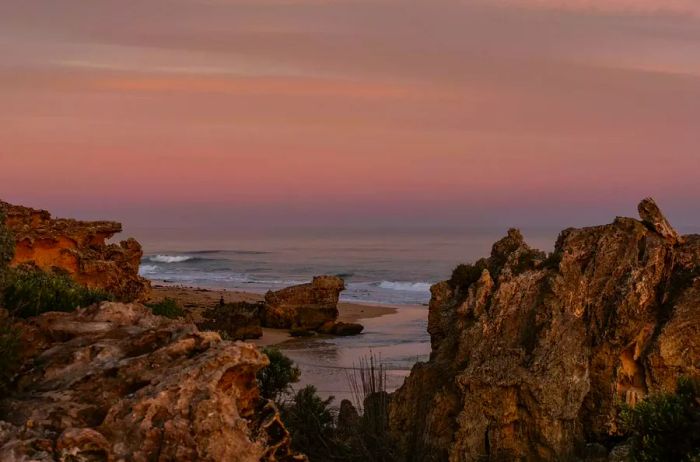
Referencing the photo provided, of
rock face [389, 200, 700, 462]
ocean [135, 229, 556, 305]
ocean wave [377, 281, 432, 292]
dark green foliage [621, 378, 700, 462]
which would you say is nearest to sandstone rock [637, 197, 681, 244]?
rock face [389, 200, 700, 462]

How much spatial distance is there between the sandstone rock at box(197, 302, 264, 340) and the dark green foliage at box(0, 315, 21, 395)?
21959 mm

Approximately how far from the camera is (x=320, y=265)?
107250mm

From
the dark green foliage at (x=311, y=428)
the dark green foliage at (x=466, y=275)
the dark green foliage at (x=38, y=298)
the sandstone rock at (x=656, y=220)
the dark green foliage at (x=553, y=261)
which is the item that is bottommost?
the dark green foliage at (x=311, y=428)

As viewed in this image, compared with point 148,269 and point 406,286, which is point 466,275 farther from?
point 148,269

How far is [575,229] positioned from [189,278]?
75307 mm

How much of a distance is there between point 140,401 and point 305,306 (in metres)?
29.5

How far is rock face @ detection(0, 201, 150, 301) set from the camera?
2295 centimetres

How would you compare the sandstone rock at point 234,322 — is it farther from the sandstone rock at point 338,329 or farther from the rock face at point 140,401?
the rock face at point 140,401

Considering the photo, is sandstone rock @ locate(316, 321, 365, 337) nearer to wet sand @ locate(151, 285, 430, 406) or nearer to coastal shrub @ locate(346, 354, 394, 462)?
wet sand @ locate(151, 285, 430, 406)

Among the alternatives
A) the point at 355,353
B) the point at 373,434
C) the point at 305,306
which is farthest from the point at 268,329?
the point at 373,434

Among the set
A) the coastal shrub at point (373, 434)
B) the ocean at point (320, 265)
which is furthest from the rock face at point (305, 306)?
the coastal shrub at point (373, 434)

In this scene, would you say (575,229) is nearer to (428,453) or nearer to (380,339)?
(428,453)

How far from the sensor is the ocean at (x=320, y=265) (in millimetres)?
75500

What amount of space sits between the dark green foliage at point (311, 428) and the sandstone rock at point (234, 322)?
1739 cm
